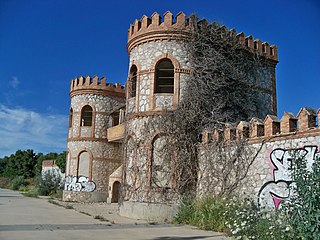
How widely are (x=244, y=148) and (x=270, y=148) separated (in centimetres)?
120

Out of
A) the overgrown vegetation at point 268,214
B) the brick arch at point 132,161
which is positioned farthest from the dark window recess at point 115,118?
the overgrown vegetation at point 268,214

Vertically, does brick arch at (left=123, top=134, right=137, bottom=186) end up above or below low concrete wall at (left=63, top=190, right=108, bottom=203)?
above

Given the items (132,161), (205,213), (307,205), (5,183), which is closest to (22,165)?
(5,183)

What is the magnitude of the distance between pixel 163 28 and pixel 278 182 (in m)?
8.20

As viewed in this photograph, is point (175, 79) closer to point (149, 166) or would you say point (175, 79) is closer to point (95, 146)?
point (149, 166)

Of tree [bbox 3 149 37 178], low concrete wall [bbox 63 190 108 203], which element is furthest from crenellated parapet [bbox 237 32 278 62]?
tree [bbox 3 149 37 178]

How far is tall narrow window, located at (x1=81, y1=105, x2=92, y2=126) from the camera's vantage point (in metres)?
25.7

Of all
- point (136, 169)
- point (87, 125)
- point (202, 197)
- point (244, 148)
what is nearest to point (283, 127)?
point (244, 148)

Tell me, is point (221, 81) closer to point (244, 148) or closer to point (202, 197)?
point (244, 148)

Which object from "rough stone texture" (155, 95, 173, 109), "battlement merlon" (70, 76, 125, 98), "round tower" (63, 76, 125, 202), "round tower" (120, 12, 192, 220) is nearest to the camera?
"round tower" (120, 12, 192, 220)

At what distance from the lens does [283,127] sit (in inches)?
415

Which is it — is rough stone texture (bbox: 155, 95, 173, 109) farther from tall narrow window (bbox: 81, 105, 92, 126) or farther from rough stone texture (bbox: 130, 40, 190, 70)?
tall narrow window (bbox: 81, 105, 92, 126)

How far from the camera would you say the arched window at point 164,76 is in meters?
15.3

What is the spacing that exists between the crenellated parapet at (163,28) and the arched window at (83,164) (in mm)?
11790
